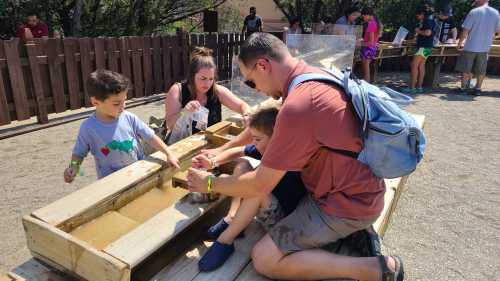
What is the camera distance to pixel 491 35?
326 inches

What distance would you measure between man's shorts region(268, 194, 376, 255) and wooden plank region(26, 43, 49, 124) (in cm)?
512

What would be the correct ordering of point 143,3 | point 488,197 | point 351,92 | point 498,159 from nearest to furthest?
point 351,92 < point 488,197 < point 498,159 < point 143,3

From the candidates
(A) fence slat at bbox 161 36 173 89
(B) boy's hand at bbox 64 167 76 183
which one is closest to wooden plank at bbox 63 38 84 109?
(A) fence slat at bbox 161 36 173 89

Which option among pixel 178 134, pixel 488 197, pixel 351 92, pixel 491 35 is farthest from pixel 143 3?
pixel 351 92

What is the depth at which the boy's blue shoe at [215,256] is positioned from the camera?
1.87 m

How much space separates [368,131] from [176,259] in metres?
1.12

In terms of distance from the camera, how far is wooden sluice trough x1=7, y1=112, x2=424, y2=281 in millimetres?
1713

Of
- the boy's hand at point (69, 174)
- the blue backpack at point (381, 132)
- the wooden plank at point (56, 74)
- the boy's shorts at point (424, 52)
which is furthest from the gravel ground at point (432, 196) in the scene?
the boy's shorts at point (424, 52)

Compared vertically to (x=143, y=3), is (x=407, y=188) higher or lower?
lower

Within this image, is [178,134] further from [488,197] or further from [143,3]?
[143,3]

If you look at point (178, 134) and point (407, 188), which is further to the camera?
point (407, 188)

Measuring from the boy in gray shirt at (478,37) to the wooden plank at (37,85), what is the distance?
8.18m

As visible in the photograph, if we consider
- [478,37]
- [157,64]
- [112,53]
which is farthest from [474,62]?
[112,53]

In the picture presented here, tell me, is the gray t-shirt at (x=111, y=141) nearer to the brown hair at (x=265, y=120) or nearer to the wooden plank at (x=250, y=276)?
the brown hair at (x=265, y=120)
